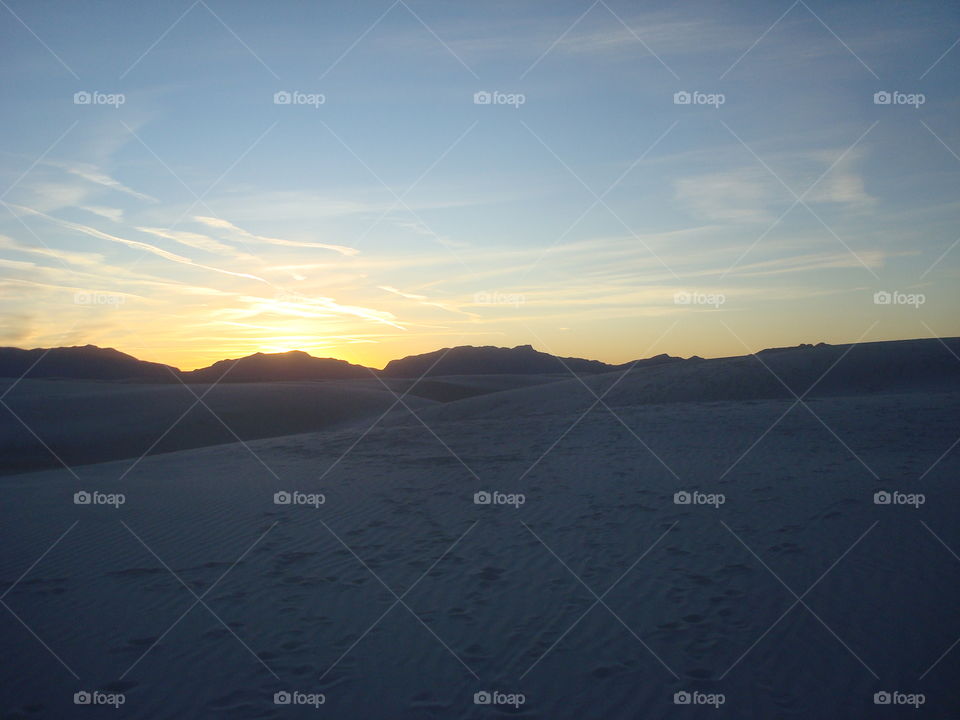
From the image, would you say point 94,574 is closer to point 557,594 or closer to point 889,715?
point 557,594

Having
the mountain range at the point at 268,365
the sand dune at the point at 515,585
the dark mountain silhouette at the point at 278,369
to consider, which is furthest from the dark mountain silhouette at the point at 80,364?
the sand dune at the point at 515,585

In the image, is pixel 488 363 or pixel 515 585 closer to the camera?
pixel 515 585

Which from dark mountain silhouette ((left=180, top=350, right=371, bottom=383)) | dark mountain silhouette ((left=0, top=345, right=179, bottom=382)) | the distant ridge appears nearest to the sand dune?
the distant ridge

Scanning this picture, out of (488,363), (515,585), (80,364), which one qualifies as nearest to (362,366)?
(488,363)

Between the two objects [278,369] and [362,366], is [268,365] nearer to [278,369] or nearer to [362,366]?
[278,369]

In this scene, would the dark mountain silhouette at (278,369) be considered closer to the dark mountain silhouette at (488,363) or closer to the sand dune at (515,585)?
the dark mountain silhouette at (488,363)

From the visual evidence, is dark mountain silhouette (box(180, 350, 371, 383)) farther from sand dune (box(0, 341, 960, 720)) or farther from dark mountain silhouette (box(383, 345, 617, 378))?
sand dune (box(0, 341, 960, 720))
